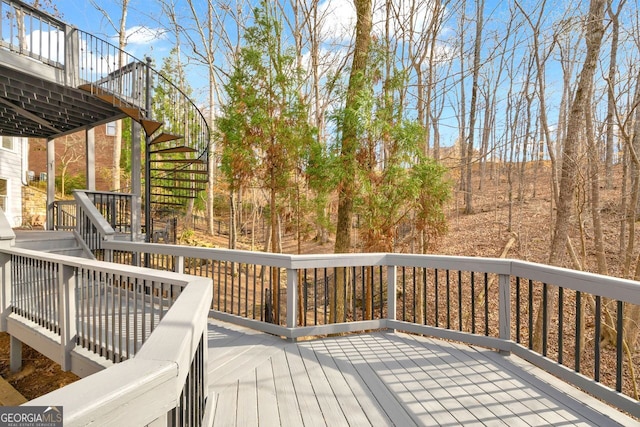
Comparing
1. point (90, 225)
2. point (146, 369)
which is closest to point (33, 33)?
point (90, 225)

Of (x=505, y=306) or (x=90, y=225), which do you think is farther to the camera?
(x=90, y=225)

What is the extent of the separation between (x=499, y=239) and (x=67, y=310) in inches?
488

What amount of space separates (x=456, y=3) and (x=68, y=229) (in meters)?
10.6

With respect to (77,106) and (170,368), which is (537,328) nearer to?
(170,368)

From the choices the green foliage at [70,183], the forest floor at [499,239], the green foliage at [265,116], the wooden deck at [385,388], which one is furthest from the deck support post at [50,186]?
the green foliage at [70,183]

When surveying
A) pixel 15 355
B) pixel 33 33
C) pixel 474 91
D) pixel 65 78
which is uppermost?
pixel 474 91

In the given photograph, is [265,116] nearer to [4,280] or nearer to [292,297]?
[292,297]

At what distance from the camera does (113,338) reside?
2.84 metres

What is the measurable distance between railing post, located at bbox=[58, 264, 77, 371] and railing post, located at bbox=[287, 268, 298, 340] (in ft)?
6.40

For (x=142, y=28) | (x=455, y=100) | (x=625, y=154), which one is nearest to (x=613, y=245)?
(x=625, y=154)

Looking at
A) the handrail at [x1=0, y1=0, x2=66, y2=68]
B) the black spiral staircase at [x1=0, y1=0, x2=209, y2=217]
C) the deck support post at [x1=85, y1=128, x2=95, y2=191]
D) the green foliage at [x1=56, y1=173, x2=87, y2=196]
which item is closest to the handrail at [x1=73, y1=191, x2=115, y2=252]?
the black spiral staircase at [x1=0, y1=0, x2=209, y2=217]

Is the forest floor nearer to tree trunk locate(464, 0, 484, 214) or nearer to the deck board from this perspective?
tree trunk locate(464, 0, 484, 214)

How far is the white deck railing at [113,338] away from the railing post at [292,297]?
1182 mm

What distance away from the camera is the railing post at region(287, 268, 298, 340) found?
3432mm
